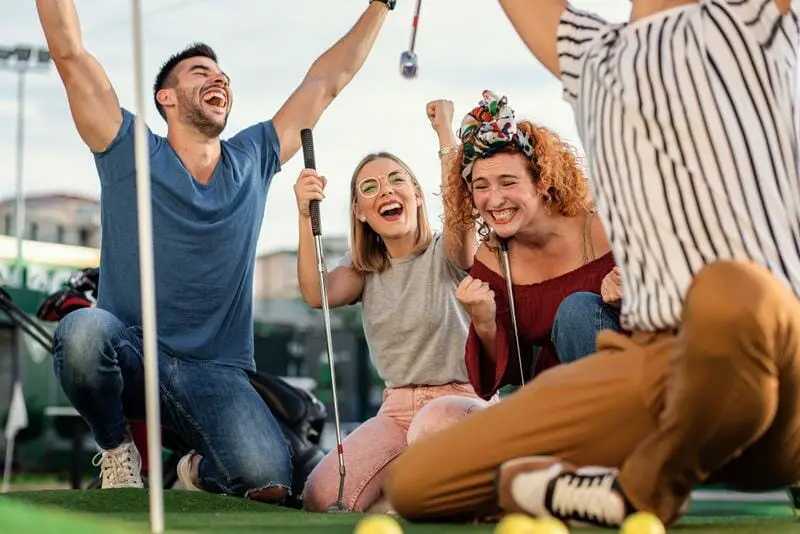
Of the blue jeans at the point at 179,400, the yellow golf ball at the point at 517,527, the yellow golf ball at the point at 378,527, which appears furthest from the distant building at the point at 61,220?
the yellow golf ball at the point at 517,527

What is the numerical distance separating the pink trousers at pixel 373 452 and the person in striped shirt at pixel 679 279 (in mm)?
1528

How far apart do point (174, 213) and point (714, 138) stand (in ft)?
8.80

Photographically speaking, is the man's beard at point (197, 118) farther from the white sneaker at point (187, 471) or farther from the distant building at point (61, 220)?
the distant building at point (61, 220)

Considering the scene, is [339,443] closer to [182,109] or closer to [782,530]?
[182,109]

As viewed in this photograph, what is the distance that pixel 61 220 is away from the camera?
96.3 feet

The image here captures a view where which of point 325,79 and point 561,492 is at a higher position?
point 325,79

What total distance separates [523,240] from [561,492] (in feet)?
5.13

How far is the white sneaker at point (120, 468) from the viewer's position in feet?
15.7

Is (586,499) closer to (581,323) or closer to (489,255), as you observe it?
(581,323)

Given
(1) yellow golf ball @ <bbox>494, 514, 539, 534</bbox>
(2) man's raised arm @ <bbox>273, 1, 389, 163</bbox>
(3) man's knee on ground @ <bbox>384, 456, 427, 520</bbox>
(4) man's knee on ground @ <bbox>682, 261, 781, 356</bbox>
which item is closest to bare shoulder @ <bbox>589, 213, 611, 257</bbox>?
(3) man's knee on ground @ <bbox>384, 456, 427, 520</bbox>

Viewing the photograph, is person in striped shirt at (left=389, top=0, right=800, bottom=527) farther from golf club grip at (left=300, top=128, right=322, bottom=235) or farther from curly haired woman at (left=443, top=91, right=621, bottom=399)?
golf club grip at (left=300, top=128, right=322, bottom=235)

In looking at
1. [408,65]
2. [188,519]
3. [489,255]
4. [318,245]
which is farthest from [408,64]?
[188,519]

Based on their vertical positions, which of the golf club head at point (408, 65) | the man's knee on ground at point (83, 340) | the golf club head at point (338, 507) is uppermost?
the golf club head at point (408, 65)

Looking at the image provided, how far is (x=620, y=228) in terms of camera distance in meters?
2.89
